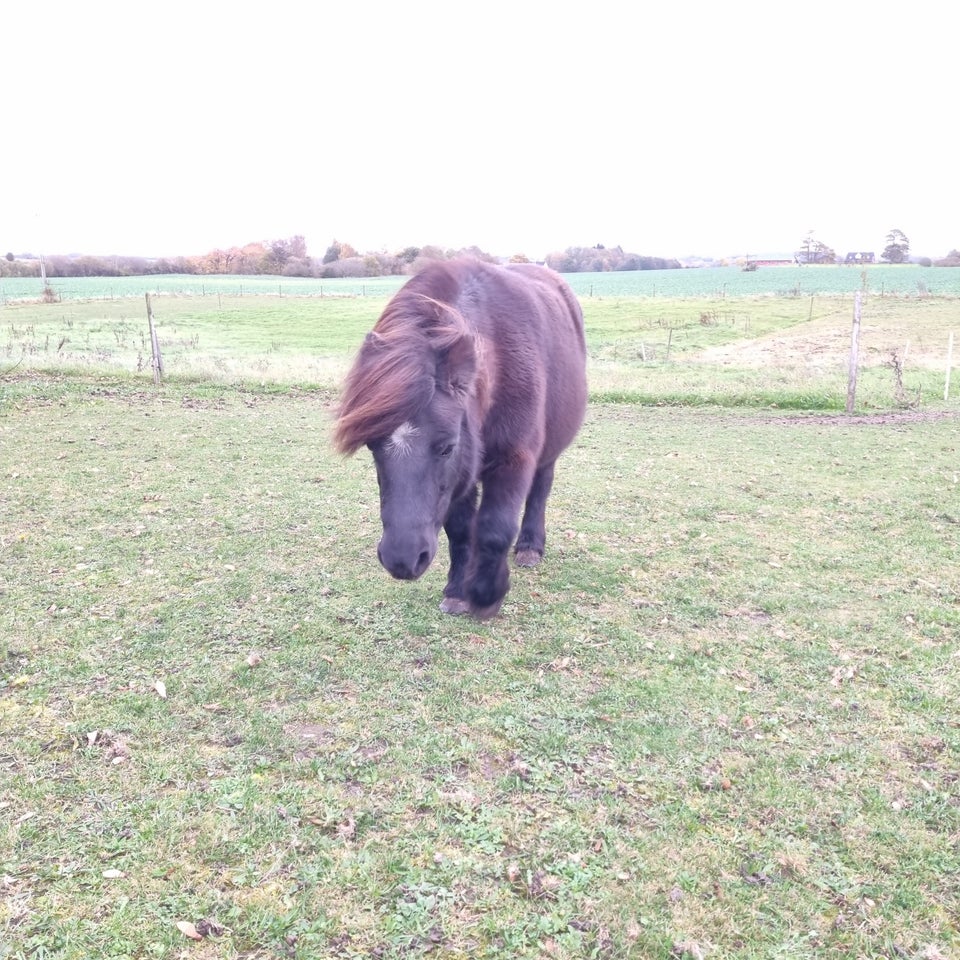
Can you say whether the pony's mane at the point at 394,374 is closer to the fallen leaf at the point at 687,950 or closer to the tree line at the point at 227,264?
the fallen leaf at the point at 687,950

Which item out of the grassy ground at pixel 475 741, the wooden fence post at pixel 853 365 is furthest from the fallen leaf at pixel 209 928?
the wooden fence post at pixel 853 365

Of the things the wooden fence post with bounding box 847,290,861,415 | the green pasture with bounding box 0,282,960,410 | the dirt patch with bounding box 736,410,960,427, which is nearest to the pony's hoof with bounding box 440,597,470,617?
the dirt patch with bounding box 736,410,960,427

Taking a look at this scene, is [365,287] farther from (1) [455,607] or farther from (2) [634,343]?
(1) [455,607]

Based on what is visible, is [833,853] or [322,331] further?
[322,331]

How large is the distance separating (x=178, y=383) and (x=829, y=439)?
41.3 ft

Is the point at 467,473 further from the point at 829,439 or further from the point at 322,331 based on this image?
the point at 322,331

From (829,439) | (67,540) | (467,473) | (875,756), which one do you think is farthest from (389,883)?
(829,439)

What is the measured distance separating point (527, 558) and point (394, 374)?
2.73 m

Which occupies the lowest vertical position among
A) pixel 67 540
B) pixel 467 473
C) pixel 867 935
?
pixel 867 935

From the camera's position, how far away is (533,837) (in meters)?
2.68

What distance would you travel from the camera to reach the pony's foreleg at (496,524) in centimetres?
420

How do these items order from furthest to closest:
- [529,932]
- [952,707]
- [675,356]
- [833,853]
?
[675,356] < [952,707] < [833,853] < [529,932]

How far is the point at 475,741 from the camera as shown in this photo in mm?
3281

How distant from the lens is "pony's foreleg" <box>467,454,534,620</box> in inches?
165
